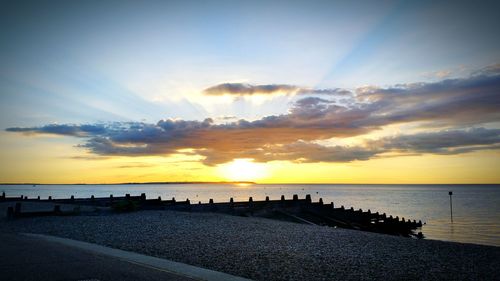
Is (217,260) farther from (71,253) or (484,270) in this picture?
(484,270)

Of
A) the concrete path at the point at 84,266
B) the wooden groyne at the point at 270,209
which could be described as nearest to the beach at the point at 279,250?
the concrete path at the point at 84,266

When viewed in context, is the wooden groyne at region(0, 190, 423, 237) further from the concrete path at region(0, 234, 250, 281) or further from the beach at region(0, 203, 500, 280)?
the concrete path at region(0, 234, 250, 281)

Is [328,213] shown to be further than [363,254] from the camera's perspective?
Yes

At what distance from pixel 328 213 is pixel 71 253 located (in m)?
29.0

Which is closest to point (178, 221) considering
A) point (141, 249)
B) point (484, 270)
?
point (141, 249)

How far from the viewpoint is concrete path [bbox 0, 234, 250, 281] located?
968cm

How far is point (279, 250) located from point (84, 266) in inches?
288

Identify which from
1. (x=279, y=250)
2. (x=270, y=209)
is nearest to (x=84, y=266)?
(x=279, y=250)

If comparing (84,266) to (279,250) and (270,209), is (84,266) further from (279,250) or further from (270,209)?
(270,209)

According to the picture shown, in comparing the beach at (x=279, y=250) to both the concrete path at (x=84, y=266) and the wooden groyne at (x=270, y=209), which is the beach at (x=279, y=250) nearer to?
the concrete path at (x=84, y=266)

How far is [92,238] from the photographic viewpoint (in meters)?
17.9

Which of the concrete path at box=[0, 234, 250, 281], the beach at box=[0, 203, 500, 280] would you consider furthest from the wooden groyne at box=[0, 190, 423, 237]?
the concrete path at box=[0, 234, 250, 281]

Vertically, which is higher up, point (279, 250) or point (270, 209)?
point (270, 209)

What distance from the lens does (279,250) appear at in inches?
593
